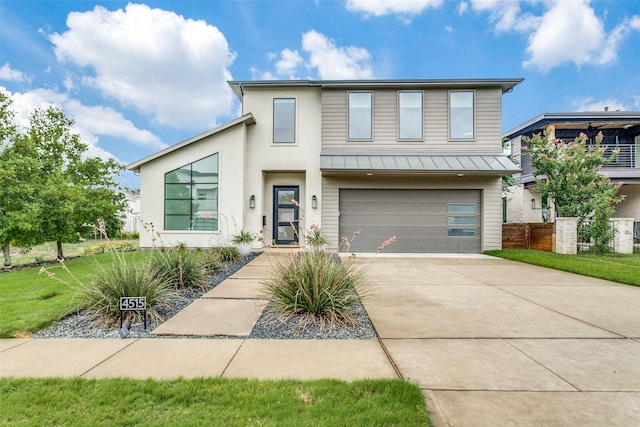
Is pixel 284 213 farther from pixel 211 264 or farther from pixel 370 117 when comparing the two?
pixel 211 264

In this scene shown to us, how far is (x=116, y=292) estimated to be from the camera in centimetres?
347

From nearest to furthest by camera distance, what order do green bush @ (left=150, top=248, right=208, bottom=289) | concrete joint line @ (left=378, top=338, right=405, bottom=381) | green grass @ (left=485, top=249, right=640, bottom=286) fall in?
concrete joint line @ (left=378, top=338, right=405, bottom=381) < green bush @ (left=150, top=248, right=208, bottom=289) < green grass @ (left=485, top=249, right=640, bottom=286)

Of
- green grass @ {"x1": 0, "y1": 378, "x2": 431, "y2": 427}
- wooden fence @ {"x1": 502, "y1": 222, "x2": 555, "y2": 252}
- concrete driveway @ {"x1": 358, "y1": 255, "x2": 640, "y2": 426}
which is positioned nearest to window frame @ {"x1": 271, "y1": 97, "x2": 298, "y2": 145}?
concrete driveway @ {"x1": 358, "y1": 255, "x2": 640, "y2": 426}

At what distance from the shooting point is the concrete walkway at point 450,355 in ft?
6.38

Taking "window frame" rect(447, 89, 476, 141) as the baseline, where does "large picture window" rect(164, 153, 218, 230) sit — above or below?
below

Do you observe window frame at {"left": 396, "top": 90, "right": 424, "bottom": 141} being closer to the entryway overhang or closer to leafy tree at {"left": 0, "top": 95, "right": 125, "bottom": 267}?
the entryway overhang

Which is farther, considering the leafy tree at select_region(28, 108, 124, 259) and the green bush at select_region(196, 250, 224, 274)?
the leafy tree at select_region(28, 108, 124, 259)

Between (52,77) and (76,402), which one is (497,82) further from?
(52,77)

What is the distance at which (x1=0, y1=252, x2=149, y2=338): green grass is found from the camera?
10.5 feet

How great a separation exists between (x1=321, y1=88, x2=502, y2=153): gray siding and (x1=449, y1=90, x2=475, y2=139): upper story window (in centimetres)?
16

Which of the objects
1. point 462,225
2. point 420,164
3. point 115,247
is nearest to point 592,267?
point 462,225

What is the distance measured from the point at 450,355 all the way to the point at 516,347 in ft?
2.27

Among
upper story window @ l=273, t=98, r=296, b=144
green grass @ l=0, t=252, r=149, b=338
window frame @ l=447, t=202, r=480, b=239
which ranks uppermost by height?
upper story window @ l=273, t=98, r=296, b=144

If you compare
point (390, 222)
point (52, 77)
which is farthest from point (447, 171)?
point (52, 77)
